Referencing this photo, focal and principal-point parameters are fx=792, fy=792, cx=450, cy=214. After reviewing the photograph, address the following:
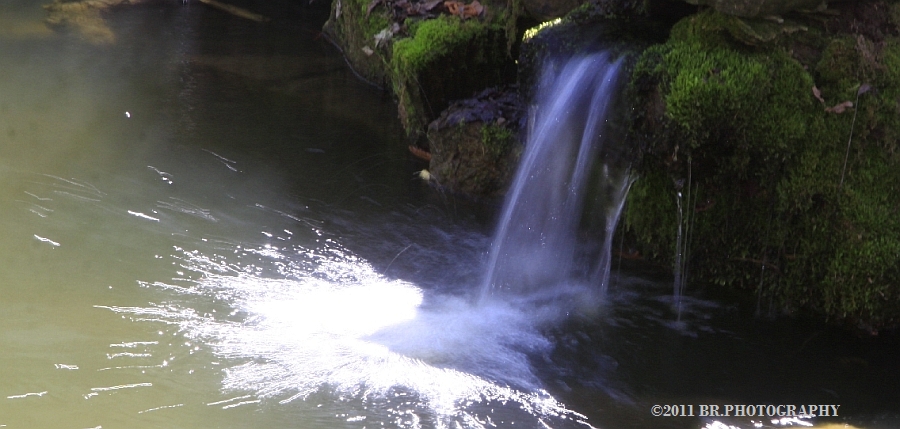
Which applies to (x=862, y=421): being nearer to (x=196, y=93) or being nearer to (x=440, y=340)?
(x=440, y=340)

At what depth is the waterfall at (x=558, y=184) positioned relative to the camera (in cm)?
518

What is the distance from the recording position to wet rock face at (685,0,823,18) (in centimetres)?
467

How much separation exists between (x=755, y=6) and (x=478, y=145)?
2.42 metres

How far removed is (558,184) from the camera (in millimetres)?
5504

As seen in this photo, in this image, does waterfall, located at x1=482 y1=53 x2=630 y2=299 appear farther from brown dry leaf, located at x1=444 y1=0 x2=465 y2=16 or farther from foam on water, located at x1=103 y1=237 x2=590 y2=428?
brown dry leaf, located at x1=444 y1=0 x2=465 y2=16

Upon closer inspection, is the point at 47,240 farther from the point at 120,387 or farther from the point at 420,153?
the point at 420,153

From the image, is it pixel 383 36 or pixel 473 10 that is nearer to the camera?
pixel 473 10

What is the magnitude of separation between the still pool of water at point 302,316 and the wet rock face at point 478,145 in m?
0.26

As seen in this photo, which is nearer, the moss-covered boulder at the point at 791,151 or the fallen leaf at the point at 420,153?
the moss-covered boulder at the point at 791,151

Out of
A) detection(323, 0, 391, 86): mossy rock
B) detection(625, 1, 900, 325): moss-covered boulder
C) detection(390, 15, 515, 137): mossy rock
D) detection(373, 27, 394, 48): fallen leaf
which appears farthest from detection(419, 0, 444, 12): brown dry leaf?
detection(625, 1, 900, 325): moss-covered boulder

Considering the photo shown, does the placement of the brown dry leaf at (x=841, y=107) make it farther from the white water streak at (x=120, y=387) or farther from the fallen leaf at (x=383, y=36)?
the fallen leaf at (x=383, y=36)

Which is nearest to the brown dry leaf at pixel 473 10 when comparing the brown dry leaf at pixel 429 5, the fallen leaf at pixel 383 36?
the brown dry leaf at pixel 429 5

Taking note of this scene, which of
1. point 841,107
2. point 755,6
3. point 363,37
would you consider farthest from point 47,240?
point 363,37

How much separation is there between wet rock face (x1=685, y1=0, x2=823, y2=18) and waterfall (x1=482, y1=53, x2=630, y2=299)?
2.27ft
